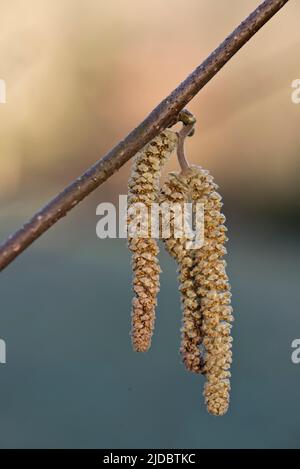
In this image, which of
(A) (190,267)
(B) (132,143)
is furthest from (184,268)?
(B) (132,143)

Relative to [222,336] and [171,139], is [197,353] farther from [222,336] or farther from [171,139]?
[171,139]

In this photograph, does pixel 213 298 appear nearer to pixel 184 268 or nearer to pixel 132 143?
pixel 184 268

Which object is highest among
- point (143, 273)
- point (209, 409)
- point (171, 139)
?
point (171, 139)

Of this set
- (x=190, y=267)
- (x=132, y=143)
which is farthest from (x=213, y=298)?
(x=132, y=143)

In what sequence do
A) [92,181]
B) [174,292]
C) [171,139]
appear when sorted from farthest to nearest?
[174,292] → [171,139] → [92,181]

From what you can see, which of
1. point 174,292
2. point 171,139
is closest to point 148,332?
point 171,139

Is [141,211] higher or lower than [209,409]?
higher
